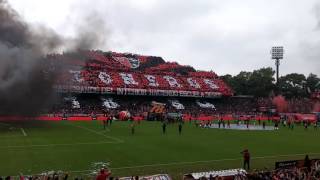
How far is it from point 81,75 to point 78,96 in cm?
627

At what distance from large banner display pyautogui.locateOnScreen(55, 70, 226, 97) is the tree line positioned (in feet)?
75.5

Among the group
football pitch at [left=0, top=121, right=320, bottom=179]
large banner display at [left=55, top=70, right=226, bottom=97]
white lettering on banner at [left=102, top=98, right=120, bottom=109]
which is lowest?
football pitch at [left=0, top=121, right=320, bottom=179]

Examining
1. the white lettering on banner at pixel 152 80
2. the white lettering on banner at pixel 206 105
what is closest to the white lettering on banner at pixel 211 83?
the white lettering on banner at pixel 206 105

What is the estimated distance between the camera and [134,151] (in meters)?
34.2

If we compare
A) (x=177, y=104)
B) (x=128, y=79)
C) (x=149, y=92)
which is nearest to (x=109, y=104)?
(x=149, y=92)

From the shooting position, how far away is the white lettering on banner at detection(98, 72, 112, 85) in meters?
95.6

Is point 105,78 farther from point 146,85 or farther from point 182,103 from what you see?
point 182,103

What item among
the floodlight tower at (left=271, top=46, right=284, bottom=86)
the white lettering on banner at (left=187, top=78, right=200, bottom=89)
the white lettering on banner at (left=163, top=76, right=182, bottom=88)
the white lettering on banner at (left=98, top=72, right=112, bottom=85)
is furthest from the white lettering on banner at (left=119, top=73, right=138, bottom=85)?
the floodlight tower at (left=271, top=46, right=284, bottom=86)

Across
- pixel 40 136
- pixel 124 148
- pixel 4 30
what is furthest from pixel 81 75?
pixel 124 148

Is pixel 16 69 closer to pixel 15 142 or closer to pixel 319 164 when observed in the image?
pixel 15 142

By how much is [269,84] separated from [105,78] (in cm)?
5797

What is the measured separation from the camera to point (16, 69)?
156 feet

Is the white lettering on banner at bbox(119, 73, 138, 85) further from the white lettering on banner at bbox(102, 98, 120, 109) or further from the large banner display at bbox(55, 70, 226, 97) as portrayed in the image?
the white lettering on banner at bbox(102, 98, 120, 109)

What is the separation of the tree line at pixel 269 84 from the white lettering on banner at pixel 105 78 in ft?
161
